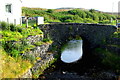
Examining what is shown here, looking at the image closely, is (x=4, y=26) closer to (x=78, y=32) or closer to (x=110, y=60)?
(x=78, y=32)

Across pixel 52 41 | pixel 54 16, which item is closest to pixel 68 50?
pixel 52 41

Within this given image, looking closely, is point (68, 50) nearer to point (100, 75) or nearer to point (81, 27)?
point (81, 27)

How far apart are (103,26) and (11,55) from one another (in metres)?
20.4

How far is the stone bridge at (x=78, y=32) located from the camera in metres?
40.7

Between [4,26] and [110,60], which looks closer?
[4,26]

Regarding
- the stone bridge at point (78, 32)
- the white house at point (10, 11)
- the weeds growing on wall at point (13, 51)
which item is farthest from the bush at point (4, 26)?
the stone bridge at point (78, 32)

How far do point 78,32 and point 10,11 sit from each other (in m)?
13.5

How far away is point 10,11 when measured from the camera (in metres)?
38.2

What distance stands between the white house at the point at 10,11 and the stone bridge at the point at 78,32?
5.26 m

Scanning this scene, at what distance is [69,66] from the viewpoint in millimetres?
34188

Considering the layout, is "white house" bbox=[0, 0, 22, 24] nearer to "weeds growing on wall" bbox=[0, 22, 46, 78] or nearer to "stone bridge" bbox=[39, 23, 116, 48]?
"weeds growing on wall" bbox=[0, 22, 46, 78]

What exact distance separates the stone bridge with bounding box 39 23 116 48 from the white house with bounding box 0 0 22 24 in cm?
526

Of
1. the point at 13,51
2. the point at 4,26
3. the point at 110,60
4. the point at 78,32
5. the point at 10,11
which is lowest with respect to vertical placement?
the point at 110,60

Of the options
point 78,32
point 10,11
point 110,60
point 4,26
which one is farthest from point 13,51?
point 78,32
